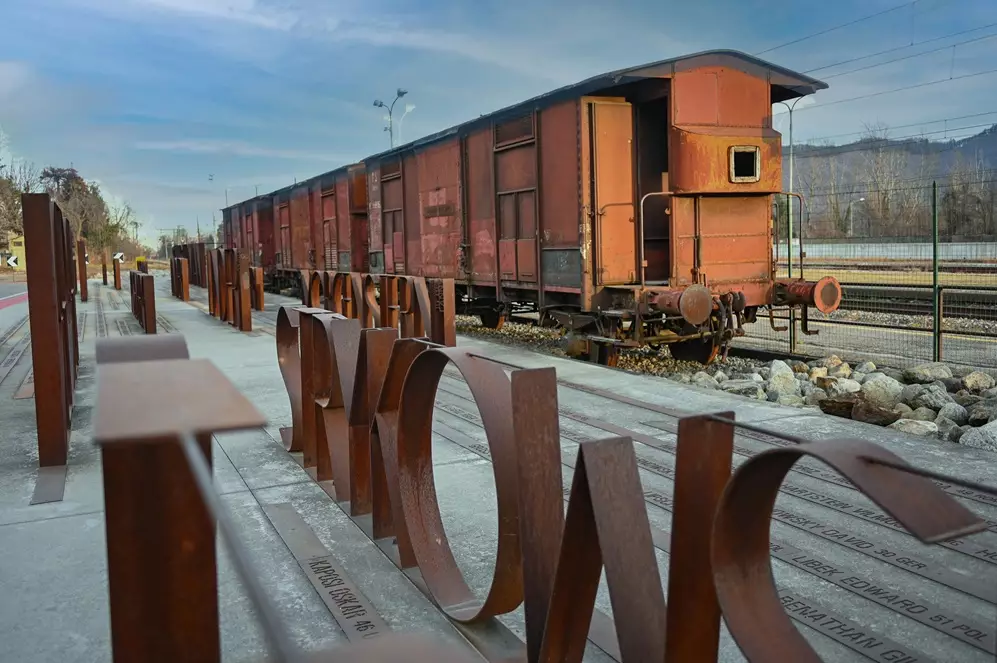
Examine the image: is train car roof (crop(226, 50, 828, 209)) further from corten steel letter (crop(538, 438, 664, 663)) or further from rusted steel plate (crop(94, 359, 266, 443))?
rusted steel plate (crop(94, 359, 266, 443))

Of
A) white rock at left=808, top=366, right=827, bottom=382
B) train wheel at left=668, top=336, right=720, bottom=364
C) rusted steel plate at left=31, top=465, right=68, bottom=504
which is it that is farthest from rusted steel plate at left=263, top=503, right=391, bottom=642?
train wheel at left=668, top=336, right=720, bottom=364

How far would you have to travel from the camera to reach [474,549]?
4.27 metres

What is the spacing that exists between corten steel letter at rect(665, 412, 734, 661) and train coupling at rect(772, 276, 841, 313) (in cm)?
855

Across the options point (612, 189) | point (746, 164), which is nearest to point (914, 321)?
point (746, 164)

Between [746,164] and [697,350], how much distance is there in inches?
99.4

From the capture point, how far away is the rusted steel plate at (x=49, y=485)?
5.03m

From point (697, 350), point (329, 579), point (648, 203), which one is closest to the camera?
→ point (329, 579)

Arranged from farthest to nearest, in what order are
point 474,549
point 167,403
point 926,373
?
point 926,373, point 474,549, point 167,403

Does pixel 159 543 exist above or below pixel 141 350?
below

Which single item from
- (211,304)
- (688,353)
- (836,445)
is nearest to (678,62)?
(688,353)

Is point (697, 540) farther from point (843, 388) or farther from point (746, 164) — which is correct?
point (746, 164)

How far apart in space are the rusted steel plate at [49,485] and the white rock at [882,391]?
23.3 ft

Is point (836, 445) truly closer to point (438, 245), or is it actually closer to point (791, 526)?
point (791, 526)

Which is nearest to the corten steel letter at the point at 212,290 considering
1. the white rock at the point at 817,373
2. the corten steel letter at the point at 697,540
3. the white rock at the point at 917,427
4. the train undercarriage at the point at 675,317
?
the train undercarriage at the point at 675,317
